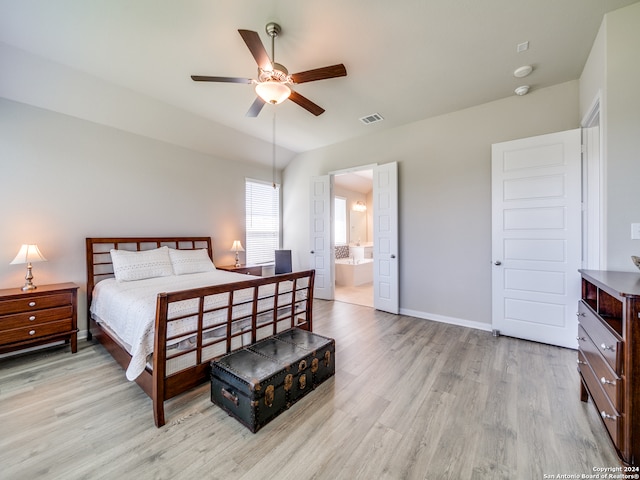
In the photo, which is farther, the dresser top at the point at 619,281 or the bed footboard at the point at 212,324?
the bed footboard at the point at 212,324

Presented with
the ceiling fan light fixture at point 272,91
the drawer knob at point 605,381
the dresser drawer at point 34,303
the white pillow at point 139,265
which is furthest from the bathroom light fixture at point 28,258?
the drawer knob at point 605,381

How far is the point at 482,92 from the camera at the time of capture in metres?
3.37

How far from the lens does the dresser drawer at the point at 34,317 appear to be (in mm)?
2629

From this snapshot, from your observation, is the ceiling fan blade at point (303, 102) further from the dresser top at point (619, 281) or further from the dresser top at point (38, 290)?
the dresser top at point (38, 290)

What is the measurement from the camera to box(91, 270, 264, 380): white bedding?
1.97 metres

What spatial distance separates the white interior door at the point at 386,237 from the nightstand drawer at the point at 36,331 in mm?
4187

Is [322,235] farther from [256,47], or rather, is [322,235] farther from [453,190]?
[256,47]

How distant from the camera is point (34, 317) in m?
2.79

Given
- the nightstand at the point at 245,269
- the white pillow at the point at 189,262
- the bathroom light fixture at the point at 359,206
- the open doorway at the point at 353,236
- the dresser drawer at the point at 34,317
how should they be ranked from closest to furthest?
the dresser drawer at the point at 34,317, the white pillow at the point at 189,262, the nightstand at the point at 245,269, the open doorway at the point at 353,236, the bathroom light fixture at the point at 359,206

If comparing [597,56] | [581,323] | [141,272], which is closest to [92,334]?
[141,272]

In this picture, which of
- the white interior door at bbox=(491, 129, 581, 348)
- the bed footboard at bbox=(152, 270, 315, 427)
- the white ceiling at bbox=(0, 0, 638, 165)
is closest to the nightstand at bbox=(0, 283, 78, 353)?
the bed footboard at bbox=(152, 270, 315, 427)

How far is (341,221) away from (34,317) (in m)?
6.83

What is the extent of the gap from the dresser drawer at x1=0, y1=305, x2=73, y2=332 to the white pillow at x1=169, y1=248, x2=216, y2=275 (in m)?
1.21

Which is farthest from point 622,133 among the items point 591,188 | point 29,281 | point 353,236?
point 353,236
